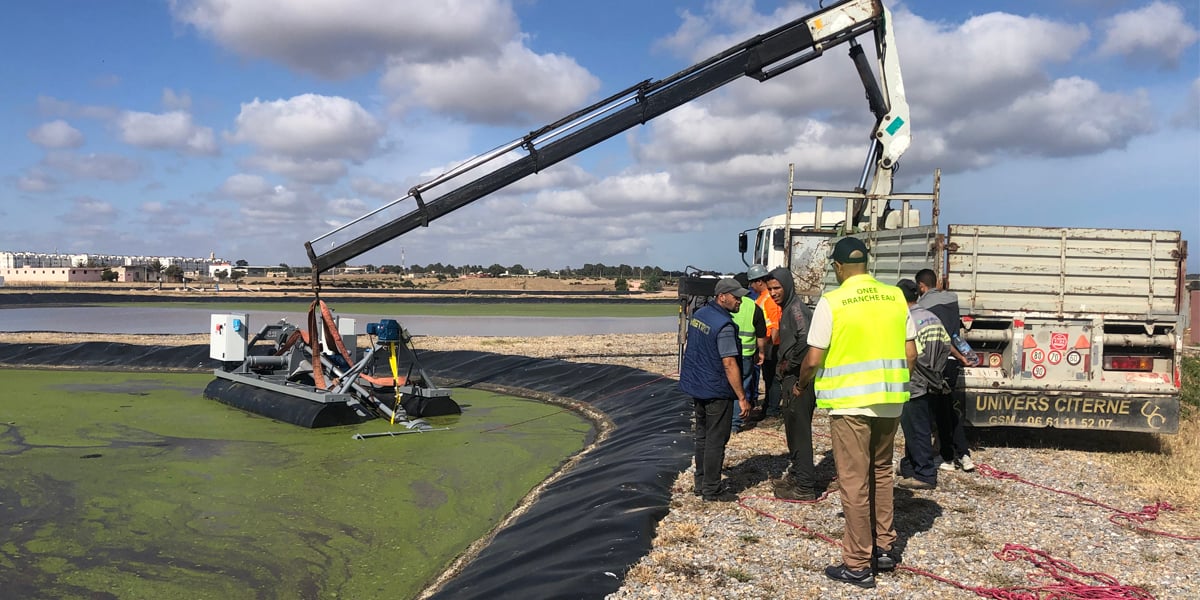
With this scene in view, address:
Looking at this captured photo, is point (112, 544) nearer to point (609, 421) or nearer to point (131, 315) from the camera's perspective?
point (609, 421)

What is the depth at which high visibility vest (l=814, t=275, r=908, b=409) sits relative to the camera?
4.02 m

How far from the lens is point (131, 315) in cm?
3531

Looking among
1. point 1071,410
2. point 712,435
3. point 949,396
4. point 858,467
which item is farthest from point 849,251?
point 1071,410

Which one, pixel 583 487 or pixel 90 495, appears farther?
pixel 90 495

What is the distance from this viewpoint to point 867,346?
13.3 ft

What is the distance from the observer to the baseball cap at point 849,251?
414 cm

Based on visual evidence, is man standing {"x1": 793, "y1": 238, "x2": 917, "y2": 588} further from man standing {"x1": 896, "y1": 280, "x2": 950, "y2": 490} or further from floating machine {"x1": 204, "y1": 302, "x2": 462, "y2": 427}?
floating machine {"x1": 204, "y1": 302, "x2": 462, "y2": 427}

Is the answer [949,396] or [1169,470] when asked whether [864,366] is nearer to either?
[949,396]

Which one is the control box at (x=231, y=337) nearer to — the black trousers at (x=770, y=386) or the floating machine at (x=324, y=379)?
the floating machine at (x=324, y=379)

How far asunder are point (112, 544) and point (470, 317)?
99.4ft

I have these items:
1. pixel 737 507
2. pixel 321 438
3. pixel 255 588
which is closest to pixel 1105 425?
pixel 737 507

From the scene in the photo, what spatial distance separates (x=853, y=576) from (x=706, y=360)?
1832mm

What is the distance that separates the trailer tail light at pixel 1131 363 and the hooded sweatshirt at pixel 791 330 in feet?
10.3

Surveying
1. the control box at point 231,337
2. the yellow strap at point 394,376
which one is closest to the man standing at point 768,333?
the yellow strap at point 394,376
